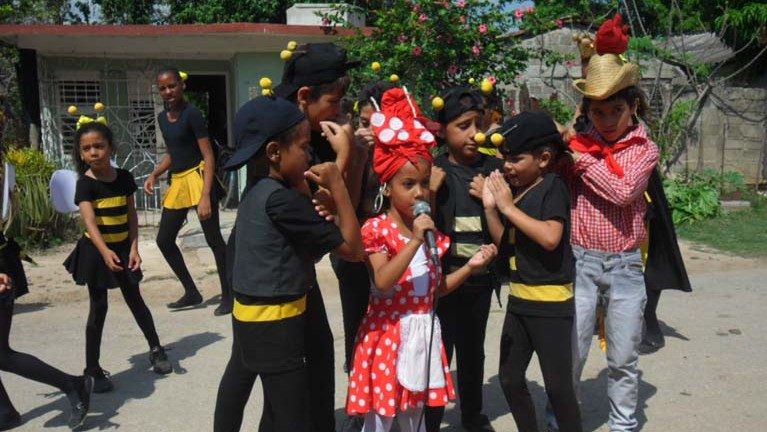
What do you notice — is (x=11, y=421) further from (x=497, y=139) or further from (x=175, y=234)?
(x=497, y=139)

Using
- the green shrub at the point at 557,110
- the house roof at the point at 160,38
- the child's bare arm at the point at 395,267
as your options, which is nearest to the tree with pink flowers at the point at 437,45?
the house roof at the point at 160,38

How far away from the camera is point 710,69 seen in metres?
12.2

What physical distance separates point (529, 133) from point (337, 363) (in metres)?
2.29

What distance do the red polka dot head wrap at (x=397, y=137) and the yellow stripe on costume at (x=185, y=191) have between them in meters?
3.11

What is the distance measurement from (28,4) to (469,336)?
12.9 m

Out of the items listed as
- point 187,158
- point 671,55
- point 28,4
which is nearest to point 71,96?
point 28,4

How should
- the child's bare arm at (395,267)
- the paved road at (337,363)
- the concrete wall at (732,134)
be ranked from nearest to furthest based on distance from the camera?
the child's bare arm at (395,267), the paved road at (337,363), the concrete wall at (732,134)

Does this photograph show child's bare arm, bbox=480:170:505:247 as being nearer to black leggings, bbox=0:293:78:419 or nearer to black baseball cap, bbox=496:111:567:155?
black baseball cap, bbox=496:111:567:155

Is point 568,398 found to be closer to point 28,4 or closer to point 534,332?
point 534,332

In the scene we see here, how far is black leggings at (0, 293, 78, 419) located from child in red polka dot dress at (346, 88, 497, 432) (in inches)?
64.2

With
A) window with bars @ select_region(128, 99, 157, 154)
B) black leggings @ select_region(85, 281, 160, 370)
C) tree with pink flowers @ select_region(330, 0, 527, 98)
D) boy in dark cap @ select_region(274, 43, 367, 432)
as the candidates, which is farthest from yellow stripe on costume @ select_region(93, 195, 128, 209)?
window with bars @ select_region(128, 99, 157, 154)

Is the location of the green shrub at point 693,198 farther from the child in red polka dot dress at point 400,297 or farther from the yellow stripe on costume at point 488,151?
the child in red polka dot dress at point 400,297

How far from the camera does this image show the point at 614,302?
3215 millimetres

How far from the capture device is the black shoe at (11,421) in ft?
11.7
